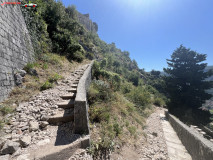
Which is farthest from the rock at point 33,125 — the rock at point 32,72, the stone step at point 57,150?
the rock at point 32,72

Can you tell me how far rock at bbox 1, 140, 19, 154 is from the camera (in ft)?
4.81

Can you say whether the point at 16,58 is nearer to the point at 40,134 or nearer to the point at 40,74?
the point at 40,74

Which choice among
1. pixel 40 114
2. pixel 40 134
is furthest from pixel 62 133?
pixel 40 114

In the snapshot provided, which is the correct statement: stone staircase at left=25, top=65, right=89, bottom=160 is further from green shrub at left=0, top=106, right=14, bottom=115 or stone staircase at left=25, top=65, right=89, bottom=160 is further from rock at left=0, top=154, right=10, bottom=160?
green shrub at left=0, top=106, right=14, bottom=115

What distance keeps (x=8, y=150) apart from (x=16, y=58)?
3435 millimetres

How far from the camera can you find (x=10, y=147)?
149 centimetres

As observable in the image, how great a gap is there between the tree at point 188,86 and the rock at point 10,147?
53.0 ft

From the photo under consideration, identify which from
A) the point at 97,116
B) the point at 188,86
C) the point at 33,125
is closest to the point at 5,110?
the point at 33,125

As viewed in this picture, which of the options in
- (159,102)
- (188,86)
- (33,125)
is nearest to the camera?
(33,125)

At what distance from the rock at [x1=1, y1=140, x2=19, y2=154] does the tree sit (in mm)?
16168

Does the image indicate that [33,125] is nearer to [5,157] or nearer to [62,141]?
[5,157]

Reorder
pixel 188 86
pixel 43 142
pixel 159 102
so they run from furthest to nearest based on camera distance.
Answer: pixel 159 102, pixel 188 86, pixel 43 142

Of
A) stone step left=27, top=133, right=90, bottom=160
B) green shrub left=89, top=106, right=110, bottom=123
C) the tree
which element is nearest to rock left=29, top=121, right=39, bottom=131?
stone step left=27, top=133, right=90, bottom=160

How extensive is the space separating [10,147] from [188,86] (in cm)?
1788
